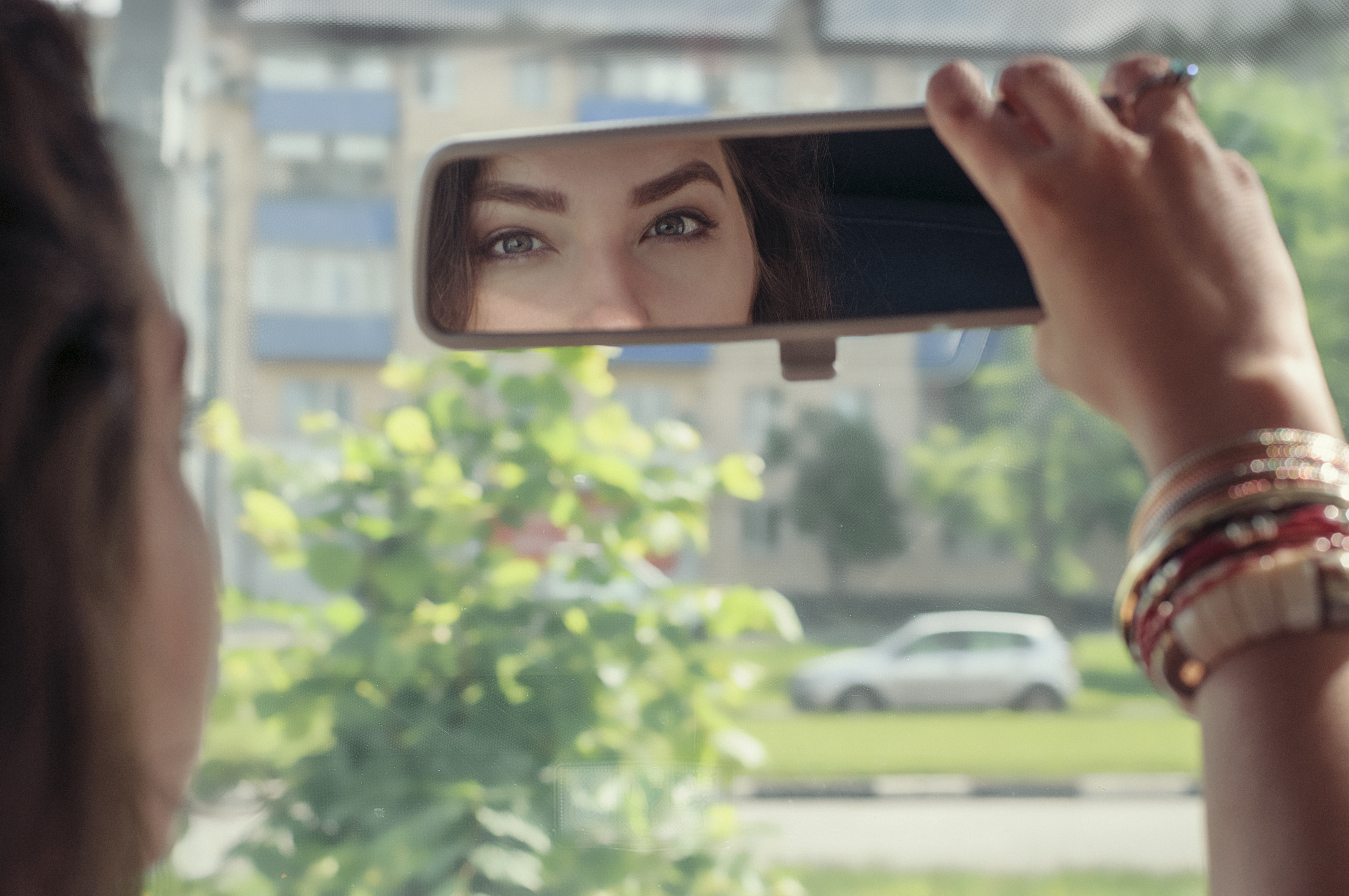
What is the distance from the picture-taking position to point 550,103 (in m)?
1.47

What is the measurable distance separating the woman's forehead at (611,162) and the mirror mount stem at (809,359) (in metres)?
0.17

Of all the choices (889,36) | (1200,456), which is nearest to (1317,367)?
(1200,456)

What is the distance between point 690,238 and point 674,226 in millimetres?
20

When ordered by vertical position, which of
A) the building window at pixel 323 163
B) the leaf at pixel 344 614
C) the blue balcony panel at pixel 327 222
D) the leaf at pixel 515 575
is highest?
the building window at pixel 323 163

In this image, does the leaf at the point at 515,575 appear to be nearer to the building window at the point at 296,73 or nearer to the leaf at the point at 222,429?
the leaf at the point at 222,429

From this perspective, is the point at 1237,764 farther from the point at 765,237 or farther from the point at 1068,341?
the point at 765,237

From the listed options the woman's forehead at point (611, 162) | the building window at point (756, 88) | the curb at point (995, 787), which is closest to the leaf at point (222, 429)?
the woman's forehead at point (611, 162)

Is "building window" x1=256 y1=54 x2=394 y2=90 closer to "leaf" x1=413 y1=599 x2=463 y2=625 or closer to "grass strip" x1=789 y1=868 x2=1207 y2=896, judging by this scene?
"leaf" x1=413 y1=599 x2=463 y2=625

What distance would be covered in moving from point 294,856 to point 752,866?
610 mm

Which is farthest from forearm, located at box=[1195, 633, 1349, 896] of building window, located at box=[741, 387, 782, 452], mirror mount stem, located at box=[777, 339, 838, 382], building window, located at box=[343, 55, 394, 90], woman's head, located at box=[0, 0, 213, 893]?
building window, located at box=[343, 55, 394, 90]

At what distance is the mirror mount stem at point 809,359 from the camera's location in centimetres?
96

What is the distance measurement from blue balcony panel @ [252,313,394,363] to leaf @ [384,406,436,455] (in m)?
0.08

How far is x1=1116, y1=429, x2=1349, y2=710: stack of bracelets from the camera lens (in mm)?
427

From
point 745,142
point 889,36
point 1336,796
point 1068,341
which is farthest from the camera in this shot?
point 889,36
